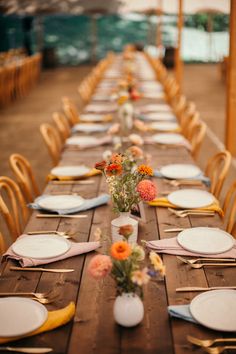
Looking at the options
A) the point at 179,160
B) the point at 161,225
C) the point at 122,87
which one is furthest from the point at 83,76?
the point at 161,225

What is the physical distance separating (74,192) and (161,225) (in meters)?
0.78

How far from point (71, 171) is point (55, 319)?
1.96 m

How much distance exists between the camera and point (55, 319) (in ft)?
6.32

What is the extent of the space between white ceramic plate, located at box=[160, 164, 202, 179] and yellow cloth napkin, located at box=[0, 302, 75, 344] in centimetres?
180

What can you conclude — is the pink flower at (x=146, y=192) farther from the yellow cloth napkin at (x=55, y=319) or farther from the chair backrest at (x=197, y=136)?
the chair backrest at (x=197, y=136)

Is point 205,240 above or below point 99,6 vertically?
below

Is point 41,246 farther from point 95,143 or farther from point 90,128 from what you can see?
point 90,128

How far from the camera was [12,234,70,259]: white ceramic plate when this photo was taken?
2.47m

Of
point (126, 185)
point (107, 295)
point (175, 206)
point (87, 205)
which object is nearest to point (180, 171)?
point (175, 206)

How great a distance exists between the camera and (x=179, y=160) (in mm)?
4141

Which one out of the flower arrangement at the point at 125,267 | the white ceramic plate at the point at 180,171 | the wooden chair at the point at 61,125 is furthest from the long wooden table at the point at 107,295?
the wooden chair at the point at 61,125

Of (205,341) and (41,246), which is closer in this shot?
(205,341)

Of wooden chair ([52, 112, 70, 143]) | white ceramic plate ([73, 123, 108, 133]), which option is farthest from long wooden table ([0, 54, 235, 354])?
wooden chair ([52, 112, 70, 143])

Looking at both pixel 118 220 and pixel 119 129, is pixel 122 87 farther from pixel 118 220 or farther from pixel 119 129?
pixel 118 220
